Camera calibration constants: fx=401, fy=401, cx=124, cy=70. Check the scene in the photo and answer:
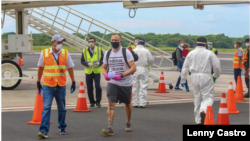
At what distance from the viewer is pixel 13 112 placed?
391 inches

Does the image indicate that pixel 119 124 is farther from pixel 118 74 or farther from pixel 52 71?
pixel 52 71

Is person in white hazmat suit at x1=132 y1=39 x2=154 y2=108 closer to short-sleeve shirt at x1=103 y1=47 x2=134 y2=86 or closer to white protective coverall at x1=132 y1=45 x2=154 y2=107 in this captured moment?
white protective coverall at x1=132 y1=45 x2=154 y2=107

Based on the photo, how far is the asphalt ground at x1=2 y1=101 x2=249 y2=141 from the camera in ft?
24.0

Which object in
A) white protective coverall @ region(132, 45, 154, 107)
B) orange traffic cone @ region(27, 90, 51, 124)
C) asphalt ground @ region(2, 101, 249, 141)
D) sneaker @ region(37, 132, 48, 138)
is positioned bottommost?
asphalt ground @ region(2, 101, 249, 141)

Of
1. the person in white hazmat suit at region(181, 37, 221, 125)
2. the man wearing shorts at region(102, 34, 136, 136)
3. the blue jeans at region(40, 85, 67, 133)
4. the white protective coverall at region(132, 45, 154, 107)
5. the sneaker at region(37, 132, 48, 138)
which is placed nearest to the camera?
the sneaker at region(37, 132, 48, 138)

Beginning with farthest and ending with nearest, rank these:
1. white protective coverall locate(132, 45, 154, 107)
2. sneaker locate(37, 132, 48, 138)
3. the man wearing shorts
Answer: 1. white protective coverall locate(132, 45, 154, 107)
2. the man wearing shorts
3. sneaker locate(37, 132, 48, 138)

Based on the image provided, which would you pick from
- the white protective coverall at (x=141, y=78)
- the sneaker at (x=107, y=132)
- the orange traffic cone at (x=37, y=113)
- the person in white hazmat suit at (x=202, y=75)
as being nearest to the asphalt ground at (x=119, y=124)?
the sneaker at (x=107, y=132)

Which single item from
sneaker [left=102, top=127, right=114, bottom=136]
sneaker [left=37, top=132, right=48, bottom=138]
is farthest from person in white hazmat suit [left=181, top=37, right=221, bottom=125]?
sneaker [left=37, top=132, right=48, bottom=138]

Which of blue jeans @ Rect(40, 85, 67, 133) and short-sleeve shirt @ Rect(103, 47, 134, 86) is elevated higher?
short-sleeve shirt @ Rect(103, 47, 134, 86)

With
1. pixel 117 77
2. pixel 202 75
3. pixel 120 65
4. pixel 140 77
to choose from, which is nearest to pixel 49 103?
pixel 117 77

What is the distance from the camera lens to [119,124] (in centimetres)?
857

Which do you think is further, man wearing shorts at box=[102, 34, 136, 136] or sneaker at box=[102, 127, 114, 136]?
man wearing shorts at box=[102, 34, 136, 136]

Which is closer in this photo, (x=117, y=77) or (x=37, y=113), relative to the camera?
(x=117, y=77)

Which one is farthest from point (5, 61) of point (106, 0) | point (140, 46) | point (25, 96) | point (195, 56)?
point (195, 56)
